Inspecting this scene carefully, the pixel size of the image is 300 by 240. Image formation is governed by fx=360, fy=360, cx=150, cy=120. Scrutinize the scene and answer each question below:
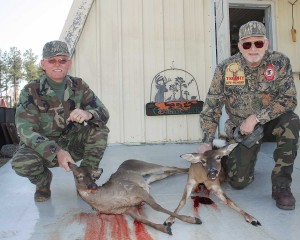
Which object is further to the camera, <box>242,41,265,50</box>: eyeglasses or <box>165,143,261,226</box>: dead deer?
<box>242,41,265,50</box>: eyeglasses

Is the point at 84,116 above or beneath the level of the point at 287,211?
above

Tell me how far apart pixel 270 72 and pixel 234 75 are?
1.04 feet

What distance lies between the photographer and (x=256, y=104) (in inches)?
133

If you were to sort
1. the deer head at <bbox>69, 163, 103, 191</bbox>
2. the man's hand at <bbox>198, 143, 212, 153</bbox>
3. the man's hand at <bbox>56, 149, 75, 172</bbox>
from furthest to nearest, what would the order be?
1. the man's hand at <bbox>198, 143, 212, 153</bbox>
2. the man's hand at <bbox>56, 149, 75, 172</bbox>
3. the deer head at <bbox>69, 163, 103, 191</bbox>

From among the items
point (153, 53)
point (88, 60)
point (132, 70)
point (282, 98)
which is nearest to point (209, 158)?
point (282, 98)

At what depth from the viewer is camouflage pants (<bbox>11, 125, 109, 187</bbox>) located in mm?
3070

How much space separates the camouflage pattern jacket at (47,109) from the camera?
10.1ft

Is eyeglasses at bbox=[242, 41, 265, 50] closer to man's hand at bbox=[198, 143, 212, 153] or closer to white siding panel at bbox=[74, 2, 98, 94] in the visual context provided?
man's hand at bbox=[198, 143, 212, 153]

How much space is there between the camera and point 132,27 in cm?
633

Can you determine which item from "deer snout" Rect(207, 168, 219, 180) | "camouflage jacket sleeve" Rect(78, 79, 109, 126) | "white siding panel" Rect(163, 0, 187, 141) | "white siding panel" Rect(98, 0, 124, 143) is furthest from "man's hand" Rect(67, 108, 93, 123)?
"white siding panel" Rect(163, 0, 187, 141)

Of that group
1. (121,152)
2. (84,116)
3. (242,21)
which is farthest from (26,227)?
(242,21)

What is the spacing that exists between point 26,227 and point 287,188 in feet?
6.73

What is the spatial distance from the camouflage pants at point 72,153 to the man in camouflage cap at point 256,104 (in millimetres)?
989

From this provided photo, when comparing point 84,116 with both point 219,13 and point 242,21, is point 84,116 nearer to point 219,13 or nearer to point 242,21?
point 219,13
